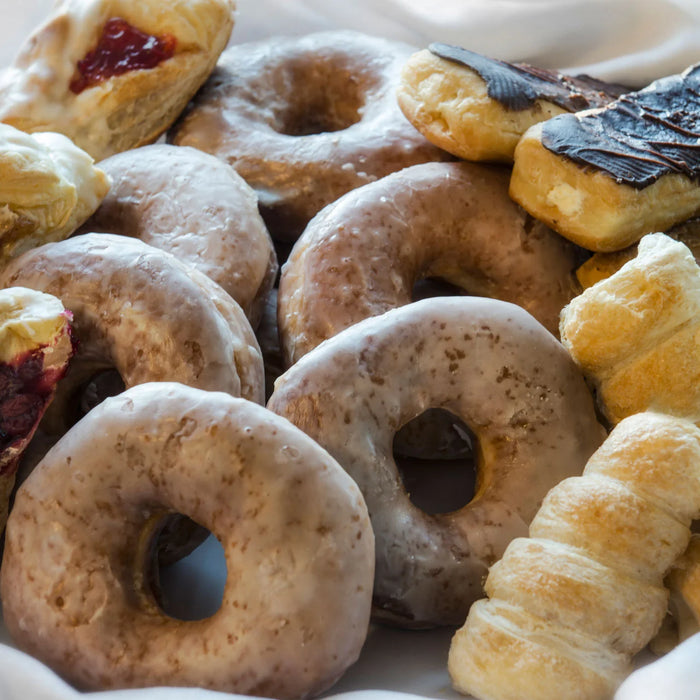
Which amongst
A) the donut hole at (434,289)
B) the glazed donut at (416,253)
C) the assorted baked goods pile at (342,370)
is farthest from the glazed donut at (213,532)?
the donut hole at (434,289)

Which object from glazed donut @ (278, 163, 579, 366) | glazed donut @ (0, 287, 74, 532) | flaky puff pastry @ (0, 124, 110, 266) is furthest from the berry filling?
glazed donut @ (278, 163, 579, 366)

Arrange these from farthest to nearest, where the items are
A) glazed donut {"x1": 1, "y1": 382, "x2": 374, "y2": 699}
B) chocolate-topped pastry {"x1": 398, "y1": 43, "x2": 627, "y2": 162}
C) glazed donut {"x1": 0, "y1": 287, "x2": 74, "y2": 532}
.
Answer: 1. chocolate-topped pastry {"x1": 398, "y1": 43, "x2": 627, "y2": 162}
2. glazed donut {"x1": 0, "y1": 287, "x2": 74, "y2": 532}
3. glazed donut {"x1": 1, "y1": 382, "x2": 374, "y2": 699}

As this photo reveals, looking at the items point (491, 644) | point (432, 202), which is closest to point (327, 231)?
point (432, 202)

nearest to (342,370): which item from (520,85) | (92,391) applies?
(92,391)

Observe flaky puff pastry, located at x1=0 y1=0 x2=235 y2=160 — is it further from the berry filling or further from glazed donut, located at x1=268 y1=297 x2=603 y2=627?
glazed donut, located at x1=268 y1=297 x2=603 y2=627

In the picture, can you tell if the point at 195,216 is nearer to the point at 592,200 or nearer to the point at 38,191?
the point at 38,191

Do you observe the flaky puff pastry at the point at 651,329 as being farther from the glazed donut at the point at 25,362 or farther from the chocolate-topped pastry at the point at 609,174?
the glazed donut at the point at 25,362
